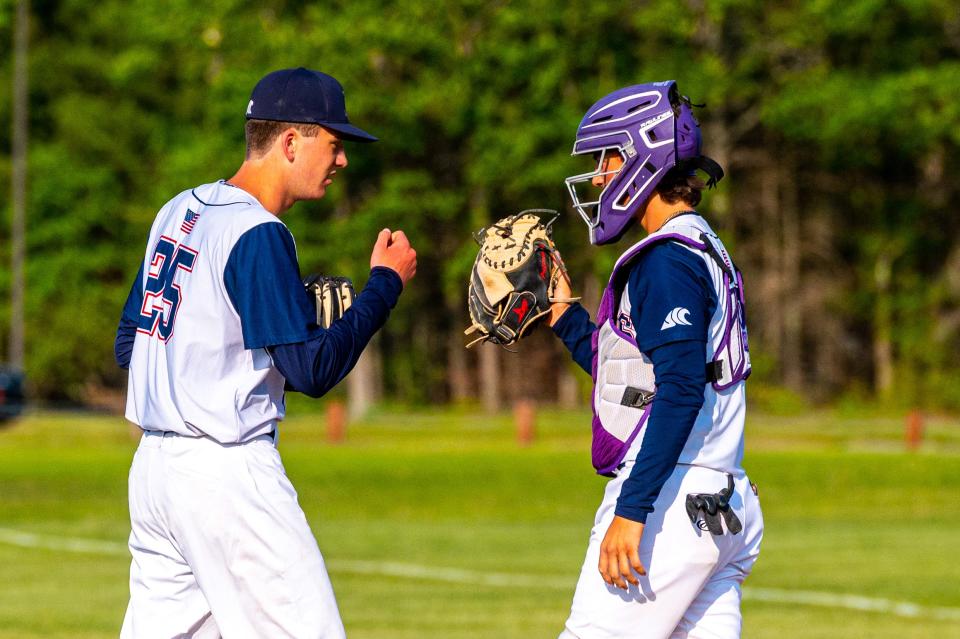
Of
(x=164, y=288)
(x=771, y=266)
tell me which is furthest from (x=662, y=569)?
(x=771, y=266)

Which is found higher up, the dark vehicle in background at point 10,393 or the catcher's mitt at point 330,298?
the catcher's mitt at point 330,298

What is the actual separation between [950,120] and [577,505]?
20301 mm

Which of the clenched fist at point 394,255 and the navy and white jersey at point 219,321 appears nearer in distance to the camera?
the navy and white jersey at point 219,321

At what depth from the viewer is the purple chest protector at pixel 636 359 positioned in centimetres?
583

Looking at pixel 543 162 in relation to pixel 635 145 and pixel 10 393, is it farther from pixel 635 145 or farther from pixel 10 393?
pixel 635 145

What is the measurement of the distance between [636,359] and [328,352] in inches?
40.0

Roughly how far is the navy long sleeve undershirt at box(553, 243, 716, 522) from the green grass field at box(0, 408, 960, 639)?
6.70 m

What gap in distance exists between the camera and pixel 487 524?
75.4ft

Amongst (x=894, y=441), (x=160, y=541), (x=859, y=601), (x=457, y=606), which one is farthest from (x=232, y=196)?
(x=894, y=441)

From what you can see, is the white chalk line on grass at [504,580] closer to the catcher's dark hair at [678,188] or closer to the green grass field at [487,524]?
the green grass field at [487,524]

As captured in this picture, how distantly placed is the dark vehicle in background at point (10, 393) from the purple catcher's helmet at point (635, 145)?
35.4 meters

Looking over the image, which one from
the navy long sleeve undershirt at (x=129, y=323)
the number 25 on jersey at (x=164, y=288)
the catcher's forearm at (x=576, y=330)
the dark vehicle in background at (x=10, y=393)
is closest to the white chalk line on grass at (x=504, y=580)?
the catcher's forearm at (x=576, y=330)

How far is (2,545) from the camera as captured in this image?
65.3 feet

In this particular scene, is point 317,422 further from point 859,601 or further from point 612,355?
point 612,355
